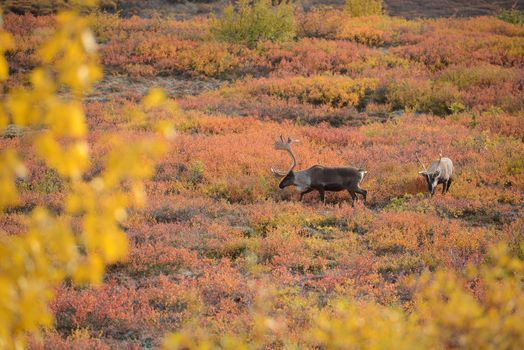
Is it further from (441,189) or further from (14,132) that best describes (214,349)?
(14,132)

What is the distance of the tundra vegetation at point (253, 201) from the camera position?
9.31 feet

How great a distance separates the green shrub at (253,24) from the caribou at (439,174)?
1916 centimetres

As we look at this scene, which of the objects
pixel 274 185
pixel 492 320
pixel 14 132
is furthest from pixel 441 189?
pixel 14 132

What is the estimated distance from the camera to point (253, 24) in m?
30.9

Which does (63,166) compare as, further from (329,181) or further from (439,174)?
(439,174)

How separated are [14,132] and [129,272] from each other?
11420 mm

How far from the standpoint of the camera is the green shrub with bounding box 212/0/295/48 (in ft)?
101

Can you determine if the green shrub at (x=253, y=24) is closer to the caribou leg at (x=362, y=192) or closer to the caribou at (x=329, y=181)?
the caribou at (x=329, y=181)

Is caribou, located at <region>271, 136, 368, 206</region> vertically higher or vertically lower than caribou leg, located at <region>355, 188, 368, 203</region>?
higher

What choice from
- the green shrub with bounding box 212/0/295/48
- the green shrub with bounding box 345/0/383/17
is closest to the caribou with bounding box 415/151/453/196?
the green shrub with bounding box 212/0/295/48

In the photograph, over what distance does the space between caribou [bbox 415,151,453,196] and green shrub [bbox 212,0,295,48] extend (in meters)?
19.2

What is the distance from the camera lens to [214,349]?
6355 millimetres

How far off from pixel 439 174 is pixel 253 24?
20.3 metres

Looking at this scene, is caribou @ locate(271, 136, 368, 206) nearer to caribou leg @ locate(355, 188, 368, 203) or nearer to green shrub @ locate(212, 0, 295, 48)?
caribou leg @ locate(355, 188, 368, 203)
